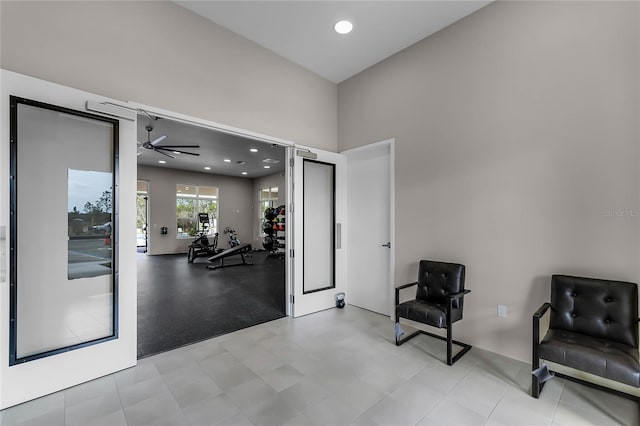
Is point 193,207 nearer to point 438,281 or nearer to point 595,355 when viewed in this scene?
point 438,281

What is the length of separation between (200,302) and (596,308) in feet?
15.9

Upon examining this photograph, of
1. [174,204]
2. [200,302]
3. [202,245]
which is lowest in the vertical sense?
[200,302]

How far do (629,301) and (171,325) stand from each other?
4.58 m

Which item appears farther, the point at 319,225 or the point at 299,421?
the point at 319,225

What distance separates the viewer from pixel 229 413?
6.41ft

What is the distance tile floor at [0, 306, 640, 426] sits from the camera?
1.90 metres

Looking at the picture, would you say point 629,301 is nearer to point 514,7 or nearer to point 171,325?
point 514,7

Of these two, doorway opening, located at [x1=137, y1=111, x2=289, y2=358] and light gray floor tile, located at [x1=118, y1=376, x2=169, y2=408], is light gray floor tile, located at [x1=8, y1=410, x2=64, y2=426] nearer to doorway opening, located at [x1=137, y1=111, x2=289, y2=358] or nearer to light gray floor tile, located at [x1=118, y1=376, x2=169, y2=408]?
light gray floor tile, located at [x1=118, y1=376, x2=169, y2=408]

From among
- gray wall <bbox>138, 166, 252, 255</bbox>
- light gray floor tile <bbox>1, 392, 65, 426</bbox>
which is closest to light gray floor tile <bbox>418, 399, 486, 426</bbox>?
light gray floor tile <bbox>1, 392, 65, 426</bbox>

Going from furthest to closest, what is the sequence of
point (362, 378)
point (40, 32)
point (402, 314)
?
point (402, 314) < point (362, 378) < point (40, 32)

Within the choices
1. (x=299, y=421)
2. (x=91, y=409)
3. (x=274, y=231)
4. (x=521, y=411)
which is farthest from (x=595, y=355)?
(x=274, y=231)

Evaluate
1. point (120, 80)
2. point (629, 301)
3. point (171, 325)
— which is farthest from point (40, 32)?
point (629, 301)

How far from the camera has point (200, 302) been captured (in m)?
4.58

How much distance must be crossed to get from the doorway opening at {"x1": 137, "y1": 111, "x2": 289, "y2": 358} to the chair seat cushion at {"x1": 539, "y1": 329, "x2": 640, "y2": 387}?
2.97m
